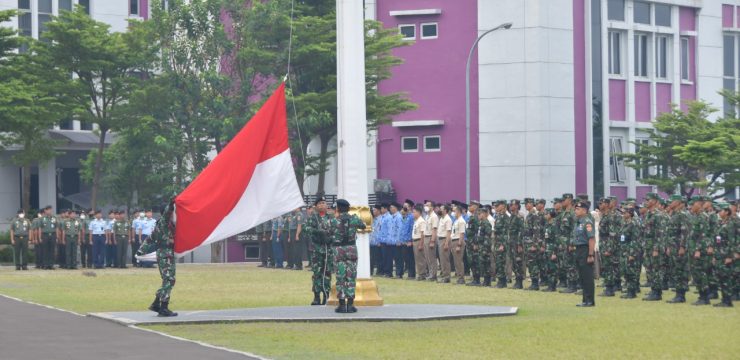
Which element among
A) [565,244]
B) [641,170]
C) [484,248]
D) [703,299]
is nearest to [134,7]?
[641,170]

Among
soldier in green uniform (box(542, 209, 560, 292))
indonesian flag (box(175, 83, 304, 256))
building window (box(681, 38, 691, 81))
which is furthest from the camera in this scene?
building window (box(681, 38, 691, 81))

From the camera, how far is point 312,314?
2092 cm

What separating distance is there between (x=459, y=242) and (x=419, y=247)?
7.82 ft

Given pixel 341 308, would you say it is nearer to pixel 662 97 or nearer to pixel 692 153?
pixel 692 153

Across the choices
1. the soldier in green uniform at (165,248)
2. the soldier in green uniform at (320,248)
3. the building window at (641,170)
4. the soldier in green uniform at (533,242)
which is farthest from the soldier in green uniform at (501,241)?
the building window at (641,170)

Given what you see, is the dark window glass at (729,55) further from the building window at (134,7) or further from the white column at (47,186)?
the white column at (47,186)

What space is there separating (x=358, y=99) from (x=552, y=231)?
6597 millimetres

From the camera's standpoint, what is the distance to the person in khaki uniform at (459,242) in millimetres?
32062

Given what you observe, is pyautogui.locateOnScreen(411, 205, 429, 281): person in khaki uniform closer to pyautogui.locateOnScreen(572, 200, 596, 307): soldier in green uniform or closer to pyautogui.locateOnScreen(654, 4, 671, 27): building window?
pyautogui.locateOnScreen(572, 200, 596, 307): soldier in green uniform

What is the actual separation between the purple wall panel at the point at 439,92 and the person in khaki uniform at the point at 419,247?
19.5 meters

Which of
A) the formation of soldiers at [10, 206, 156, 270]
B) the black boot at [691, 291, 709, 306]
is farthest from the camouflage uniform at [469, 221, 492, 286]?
the formation of soldiers at [10, 206, 156, 270]

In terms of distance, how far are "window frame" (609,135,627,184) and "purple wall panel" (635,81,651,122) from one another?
147 centimetres

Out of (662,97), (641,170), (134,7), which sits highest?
(134,7)

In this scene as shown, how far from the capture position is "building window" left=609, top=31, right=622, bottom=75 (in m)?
55.8
